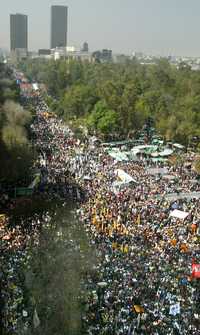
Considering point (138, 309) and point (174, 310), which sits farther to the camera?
point (174, 310)

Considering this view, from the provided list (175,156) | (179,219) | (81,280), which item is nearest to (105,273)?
(81,280)

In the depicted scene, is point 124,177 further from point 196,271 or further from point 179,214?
point 196,271

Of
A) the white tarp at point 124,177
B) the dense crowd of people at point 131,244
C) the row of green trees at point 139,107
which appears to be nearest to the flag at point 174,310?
the dense crowd of people at point 131,244

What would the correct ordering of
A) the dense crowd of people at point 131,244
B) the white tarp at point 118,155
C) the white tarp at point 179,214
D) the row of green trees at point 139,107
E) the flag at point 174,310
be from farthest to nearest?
the row of green trees at point 139,107
the white tarp at point 118,155
the white tarp at point 179,214
the flag at point 174,310
the dense crowd of people at point 131,244

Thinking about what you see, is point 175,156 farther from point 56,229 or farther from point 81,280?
point 81,280

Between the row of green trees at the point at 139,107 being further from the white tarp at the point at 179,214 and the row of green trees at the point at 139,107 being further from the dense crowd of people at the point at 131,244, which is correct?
the white tarp at the point at 179,214

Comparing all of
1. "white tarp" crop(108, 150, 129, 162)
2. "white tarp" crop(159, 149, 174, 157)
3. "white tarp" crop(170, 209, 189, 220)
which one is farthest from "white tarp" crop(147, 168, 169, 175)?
"white tarp" crop(170, 209, 189, 220)

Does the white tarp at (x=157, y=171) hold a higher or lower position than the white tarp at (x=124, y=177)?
lower

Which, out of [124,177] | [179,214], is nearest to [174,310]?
[179,214]

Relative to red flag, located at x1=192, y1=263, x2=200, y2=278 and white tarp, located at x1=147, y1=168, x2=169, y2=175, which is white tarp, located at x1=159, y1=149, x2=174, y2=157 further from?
red flag, located at x1=192, y1=263, x2=200, y2=278
